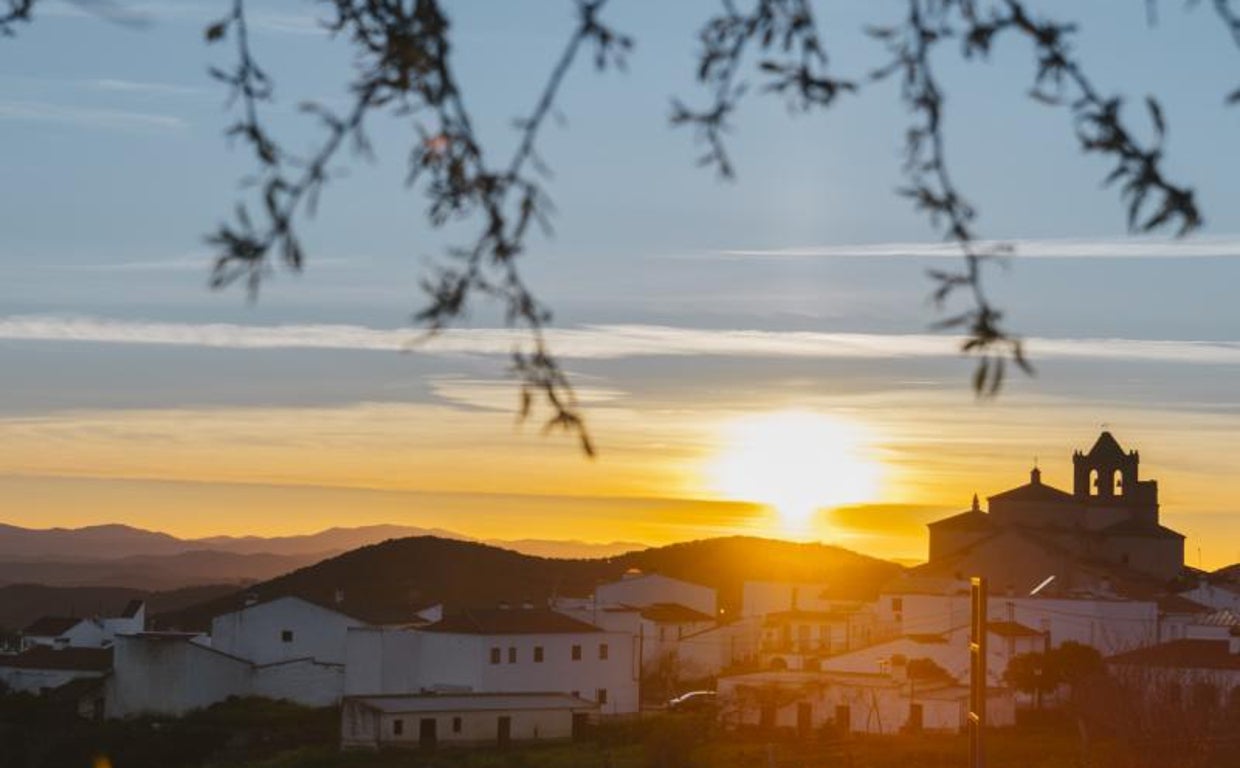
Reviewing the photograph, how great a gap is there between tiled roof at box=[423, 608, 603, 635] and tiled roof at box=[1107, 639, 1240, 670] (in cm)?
1497

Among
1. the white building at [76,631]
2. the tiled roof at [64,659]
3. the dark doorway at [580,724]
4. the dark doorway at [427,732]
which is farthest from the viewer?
the white building at [76,631]

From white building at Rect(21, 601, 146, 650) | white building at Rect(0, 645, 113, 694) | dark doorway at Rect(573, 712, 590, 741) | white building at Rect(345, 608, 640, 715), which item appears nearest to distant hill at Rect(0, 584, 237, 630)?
white building at Rect(21, 601, 146, 650)

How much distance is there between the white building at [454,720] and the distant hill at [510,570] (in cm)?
3732

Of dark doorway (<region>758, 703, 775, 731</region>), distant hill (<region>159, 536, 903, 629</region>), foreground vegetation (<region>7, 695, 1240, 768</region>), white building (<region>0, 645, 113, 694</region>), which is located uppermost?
distant hill (<region>159, 536, 903, 629</region>)

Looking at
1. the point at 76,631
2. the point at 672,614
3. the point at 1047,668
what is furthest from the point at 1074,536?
the point at 76,631

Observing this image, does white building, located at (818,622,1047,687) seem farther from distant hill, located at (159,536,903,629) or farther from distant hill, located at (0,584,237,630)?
distant hill, located at (0,584,237,630)

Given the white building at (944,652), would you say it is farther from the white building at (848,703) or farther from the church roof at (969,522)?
the church roof at (969,522)

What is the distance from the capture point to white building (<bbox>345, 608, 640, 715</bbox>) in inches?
2080

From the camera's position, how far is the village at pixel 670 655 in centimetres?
4825

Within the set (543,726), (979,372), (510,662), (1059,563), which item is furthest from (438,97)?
(1059,563)

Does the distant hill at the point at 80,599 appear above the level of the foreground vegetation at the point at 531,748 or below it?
above

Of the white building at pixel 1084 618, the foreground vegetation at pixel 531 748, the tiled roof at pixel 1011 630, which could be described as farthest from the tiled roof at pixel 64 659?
the white building at pixel 1084 618

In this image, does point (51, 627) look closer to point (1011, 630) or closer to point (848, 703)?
point (848, 703)

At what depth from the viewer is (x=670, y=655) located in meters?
61.7
